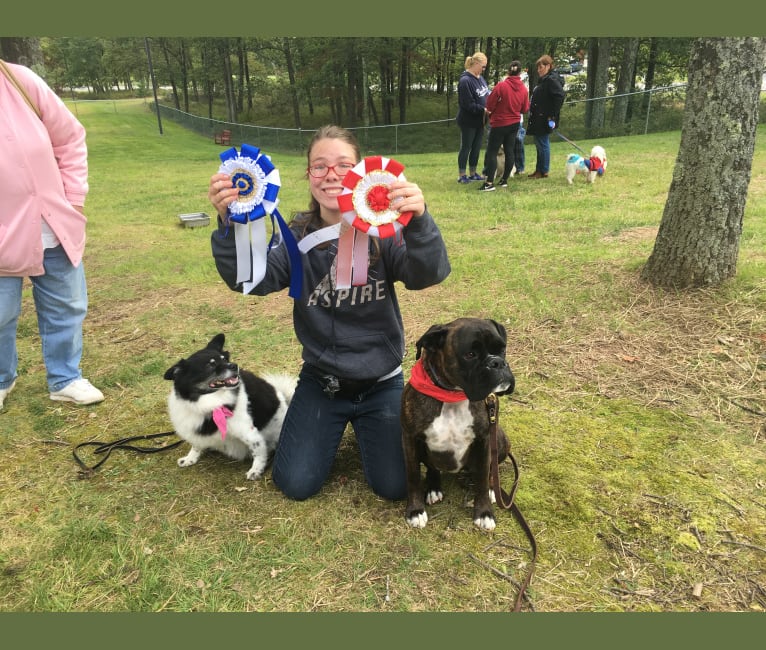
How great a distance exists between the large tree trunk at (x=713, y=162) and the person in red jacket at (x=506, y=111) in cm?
569

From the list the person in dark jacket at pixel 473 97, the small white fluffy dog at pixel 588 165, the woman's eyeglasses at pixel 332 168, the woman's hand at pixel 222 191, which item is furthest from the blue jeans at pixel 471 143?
the woman's hand at pixel 222 191

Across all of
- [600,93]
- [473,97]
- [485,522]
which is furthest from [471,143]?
[600,93]

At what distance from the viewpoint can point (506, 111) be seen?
970cm

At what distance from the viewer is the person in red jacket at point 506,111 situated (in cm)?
956

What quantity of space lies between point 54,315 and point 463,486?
3129 millimetres

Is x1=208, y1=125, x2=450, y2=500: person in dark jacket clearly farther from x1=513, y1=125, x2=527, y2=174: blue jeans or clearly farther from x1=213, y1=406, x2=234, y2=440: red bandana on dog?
x1=513, y1=125, x2=527, y2=174: blue jeans

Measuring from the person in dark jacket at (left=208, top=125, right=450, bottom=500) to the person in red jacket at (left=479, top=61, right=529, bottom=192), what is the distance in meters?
7.73

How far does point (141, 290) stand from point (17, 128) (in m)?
3.38

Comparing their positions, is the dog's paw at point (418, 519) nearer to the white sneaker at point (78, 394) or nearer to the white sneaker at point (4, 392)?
the white sneaker at point (78, 394)

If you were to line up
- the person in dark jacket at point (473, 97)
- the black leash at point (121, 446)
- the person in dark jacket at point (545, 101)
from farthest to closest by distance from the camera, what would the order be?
the person in dark jacket at point (545, 101) < the person in dark jacket at point (473, 97) < the black leash at point (121, 446)

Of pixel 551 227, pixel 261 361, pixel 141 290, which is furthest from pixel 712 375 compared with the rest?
pixel 141 290

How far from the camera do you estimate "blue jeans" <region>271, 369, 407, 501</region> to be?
2910mm

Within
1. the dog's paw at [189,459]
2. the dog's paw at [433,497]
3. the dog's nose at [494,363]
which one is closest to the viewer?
the dog's nose at [494,363]

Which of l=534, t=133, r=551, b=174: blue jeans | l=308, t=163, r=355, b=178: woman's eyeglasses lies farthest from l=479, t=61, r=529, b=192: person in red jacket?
l=308, t=163, r=355, b=178: woman's eyeglasses
